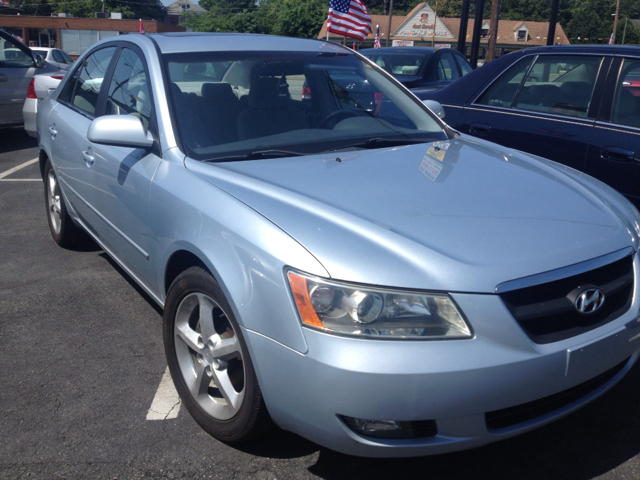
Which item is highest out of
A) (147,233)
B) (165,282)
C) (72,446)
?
(147,233)

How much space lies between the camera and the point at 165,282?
2.75 metres

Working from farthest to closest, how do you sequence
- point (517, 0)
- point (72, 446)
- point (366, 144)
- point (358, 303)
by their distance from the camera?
point (517, 0), point (366, 144), point (72, 446), point (358, 303)

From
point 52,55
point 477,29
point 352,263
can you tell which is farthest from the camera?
point 52,55

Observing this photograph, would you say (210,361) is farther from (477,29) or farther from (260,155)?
(477,29)

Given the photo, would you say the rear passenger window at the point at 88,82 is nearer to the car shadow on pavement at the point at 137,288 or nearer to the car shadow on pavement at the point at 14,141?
the car shadow on pavement at the point at 137,288

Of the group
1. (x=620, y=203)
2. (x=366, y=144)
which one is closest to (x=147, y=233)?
(x=366, y=144)

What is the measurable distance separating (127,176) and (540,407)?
2137 millimetres

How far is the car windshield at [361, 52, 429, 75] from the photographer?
371 inches

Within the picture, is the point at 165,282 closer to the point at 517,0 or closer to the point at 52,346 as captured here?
the point at 52,346

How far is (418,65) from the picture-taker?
9.40 metres

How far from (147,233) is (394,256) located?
4.44 feet

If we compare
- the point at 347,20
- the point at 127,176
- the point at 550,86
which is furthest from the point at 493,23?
the point at 127,176

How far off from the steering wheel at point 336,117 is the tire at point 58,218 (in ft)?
7.32

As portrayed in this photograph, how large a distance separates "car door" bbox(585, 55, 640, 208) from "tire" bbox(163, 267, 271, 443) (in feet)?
9.04
